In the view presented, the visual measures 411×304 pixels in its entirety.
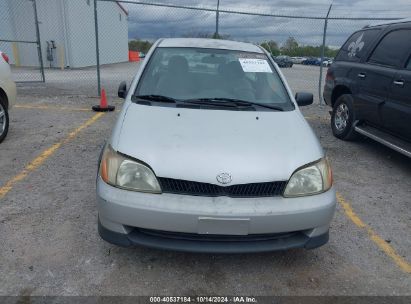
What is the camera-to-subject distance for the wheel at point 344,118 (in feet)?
19.7

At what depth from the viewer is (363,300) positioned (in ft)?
8.28

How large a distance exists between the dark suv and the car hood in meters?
2.39

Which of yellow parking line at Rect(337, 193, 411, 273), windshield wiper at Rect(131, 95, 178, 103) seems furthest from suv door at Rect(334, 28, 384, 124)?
windshield wiper at Rect(131, 95, 178, 103)

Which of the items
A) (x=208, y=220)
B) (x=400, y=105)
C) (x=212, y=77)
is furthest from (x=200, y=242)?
(x=400, y=105)

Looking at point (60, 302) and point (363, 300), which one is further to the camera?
point (363, 300)

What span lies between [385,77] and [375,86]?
0.24m

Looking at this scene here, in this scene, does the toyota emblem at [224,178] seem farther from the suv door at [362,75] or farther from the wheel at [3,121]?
the wheel at [3,121]

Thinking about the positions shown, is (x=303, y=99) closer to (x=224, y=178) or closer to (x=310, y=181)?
(x=310, y=181)

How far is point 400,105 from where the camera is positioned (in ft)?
15.5

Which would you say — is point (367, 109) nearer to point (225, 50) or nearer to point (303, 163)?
point (225, 50)

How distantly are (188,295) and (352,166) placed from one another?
3599 mm

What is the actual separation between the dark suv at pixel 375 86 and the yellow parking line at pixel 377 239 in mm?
1335

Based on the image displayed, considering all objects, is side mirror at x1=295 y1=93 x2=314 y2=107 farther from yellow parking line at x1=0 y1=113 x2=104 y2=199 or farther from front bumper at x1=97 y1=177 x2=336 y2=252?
yellow parking line at x1=0 y1=113 x2=104 y2=199

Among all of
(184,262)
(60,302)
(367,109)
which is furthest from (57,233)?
(367,109)
